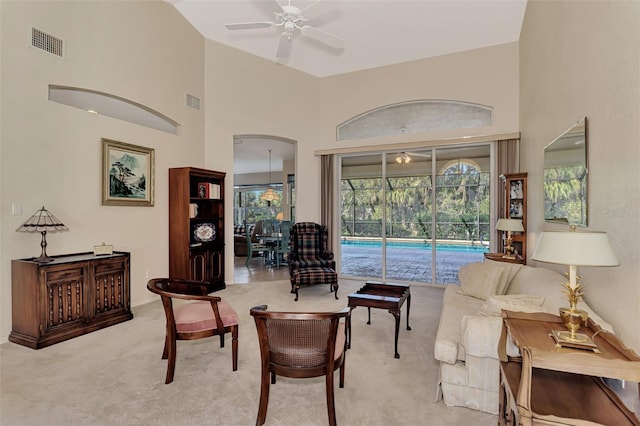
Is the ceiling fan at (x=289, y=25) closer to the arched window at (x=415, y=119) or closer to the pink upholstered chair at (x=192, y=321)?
the arched window at (x=415, y=119)

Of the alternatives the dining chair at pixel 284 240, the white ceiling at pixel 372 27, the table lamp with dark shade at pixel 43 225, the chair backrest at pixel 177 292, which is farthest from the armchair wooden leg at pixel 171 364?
the dining chair at pixel 284 240

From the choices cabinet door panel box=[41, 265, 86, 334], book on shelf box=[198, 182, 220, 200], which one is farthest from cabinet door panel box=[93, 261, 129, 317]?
book on shelf box=[198, 182, 220, 200]

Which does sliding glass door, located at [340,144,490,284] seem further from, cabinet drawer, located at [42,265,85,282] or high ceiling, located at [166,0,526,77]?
cabinet drawer, located at [42,265,85,282]

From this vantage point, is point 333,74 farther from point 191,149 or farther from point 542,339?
point 542,339

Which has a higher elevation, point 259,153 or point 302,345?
point 259,153

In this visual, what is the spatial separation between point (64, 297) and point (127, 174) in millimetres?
1825

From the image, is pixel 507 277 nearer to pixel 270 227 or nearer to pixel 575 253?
pixel 575 253

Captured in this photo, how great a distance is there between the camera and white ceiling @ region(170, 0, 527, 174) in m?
4.86

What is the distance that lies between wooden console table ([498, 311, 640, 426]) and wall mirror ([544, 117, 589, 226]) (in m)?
1.18

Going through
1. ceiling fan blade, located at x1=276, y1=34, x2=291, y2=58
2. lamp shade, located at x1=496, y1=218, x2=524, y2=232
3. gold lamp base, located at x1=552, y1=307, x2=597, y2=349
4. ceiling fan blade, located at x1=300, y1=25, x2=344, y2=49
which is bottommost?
gold lamp base, located at x1=552, y1=307, x2=597, y2=349

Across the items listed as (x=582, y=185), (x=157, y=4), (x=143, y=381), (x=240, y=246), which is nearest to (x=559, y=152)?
(x=582, y=185)

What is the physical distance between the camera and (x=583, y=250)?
1.55 m

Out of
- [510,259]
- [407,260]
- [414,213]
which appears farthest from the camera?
[407,260]

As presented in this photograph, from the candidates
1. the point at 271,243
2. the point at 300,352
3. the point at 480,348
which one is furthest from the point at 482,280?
the point at 271,243
